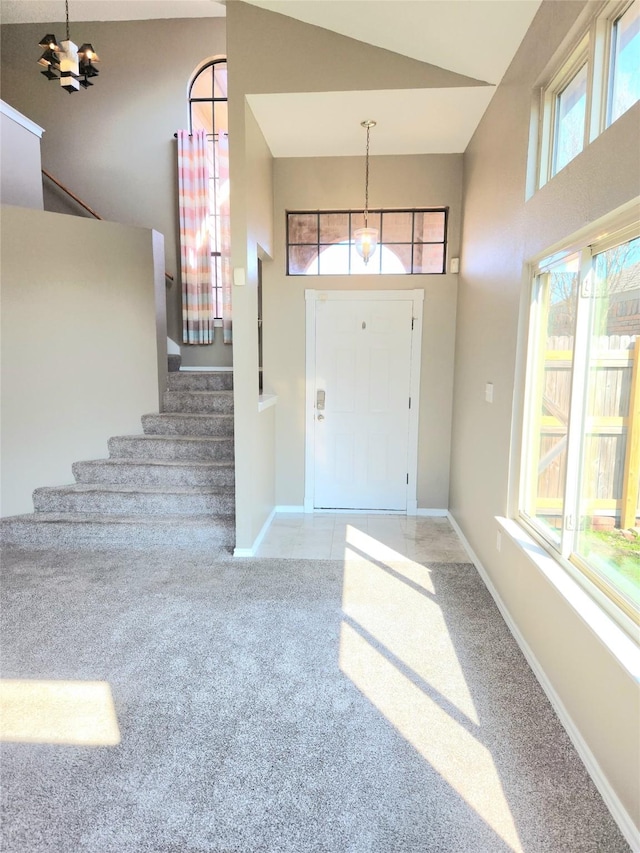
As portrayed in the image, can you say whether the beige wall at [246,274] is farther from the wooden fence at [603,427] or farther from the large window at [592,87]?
the wooden fence at [603,427]

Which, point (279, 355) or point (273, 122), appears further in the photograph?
point (279, 355)

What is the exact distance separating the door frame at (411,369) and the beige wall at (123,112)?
1823 mm

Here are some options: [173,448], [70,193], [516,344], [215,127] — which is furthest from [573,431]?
[70,193]

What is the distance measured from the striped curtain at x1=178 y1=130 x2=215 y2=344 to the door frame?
6.28ft

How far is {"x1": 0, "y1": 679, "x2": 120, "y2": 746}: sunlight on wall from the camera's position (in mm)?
1856

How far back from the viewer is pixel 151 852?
55.2 inches

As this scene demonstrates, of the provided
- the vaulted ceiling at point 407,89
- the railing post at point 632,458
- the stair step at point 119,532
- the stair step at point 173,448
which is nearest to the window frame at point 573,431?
the railing post at point 632,458

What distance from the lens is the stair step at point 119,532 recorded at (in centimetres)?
377

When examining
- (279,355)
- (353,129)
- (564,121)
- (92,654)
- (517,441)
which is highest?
(353,129)

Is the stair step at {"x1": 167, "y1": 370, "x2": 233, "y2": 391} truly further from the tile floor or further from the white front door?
the tile floor

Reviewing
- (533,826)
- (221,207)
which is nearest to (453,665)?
(533,826)

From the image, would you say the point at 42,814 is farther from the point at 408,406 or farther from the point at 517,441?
the point at 408,406

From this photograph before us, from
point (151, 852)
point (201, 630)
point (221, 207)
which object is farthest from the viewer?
point (221, 207)

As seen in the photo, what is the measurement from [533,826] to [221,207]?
600cm
